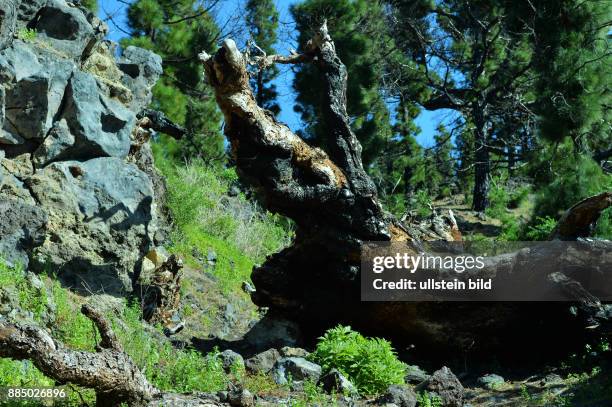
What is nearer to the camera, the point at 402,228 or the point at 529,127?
the point at 402,228

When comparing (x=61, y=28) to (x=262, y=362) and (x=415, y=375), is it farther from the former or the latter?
(x=415, y=375)

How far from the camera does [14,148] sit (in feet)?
30.4

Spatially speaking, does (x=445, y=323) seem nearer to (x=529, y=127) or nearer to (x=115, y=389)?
(x=115, y=389)

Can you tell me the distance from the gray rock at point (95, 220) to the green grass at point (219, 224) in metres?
2.19

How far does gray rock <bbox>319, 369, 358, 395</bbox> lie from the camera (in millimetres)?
7316

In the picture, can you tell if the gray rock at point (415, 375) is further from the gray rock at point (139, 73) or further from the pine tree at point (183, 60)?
the pine tree at point (183, 60)

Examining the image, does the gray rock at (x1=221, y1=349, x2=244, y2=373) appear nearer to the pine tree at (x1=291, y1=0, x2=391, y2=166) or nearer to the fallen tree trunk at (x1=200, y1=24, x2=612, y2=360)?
the fallen tree trunk at (x1=200, y1=24, x2=612, y2=360)

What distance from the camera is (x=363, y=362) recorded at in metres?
7.81

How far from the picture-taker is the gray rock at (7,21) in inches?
344

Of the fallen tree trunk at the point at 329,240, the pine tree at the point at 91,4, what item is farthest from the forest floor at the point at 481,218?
the pine tree at the point at 91,4

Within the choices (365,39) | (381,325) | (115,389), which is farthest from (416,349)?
(365,39)

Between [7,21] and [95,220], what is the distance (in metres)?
2.28

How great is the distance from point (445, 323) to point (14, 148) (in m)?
5.01

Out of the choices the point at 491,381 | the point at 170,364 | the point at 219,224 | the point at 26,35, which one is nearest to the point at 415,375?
the point at 491,381
